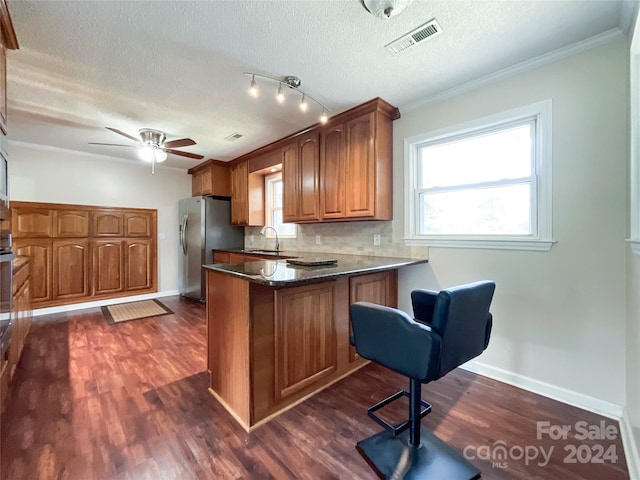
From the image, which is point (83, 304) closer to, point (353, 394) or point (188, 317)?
point (188, 317)

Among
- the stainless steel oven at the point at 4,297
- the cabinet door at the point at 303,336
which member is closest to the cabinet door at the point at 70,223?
the stainless steel oven at the point at 4,297

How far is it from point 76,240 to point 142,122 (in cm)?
247

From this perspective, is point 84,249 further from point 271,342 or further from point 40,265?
point 271,342

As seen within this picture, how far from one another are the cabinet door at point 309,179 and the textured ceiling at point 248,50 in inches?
16.2

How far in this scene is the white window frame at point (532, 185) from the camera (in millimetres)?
2023

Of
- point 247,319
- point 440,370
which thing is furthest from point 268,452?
point 440,370

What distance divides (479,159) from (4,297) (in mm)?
3591

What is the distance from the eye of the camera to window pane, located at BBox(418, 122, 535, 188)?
222 cm

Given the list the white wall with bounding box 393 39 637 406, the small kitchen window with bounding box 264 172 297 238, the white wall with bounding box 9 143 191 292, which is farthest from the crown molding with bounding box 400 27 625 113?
the white wall with bounding box 9 143 191 292

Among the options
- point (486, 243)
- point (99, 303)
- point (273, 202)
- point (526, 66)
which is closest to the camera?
point (526, 66)

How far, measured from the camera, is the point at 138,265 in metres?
4.89

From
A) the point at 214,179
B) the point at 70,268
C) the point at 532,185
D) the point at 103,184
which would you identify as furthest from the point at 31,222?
the point at 532,185

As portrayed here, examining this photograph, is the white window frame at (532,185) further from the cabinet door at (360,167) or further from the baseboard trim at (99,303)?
the baseboard trim at (99,303)

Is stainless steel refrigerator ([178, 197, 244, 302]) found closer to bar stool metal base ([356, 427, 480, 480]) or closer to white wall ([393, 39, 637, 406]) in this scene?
bar stool metal base ([356, 427, 480, 480])
